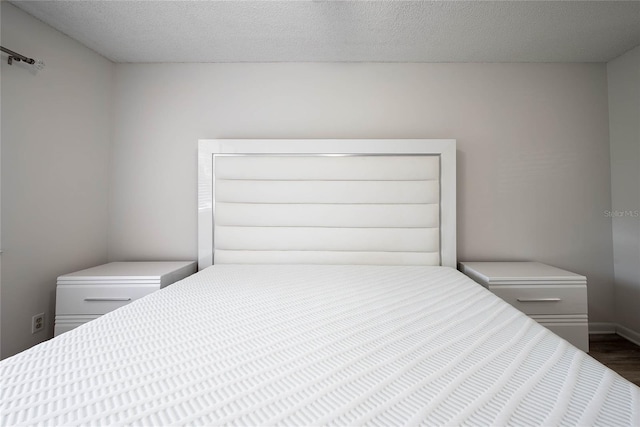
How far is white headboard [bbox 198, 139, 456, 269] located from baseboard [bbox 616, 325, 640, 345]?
4.76 ft

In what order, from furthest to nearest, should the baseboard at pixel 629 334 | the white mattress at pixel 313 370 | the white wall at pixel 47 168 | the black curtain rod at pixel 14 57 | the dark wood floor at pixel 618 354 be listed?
the baseboard at pixel 629 334, the dark wood floor at pixel 618 354, the white wall at pixel 47 168, the black curtain rod at pixel 14 57, the white mattress at pixel 313 370

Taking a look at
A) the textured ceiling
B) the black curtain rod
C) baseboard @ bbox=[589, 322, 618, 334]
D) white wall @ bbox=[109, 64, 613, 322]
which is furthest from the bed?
the black curtain rod

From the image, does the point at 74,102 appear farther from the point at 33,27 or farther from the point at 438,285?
the point at 438,285

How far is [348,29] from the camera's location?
2.07 metres

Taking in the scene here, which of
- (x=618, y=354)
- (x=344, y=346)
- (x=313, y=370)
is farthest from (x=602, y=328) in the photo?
(x=313, y=370)

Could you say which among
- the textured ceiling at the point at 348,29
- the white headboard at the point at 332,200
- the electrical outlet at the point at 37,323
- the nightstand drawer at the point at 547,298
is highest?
the textured ceiling at the point at 348,29

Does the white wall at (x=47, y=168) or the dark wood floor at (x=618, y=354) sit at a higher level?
the white wall at (x=47, y=168)

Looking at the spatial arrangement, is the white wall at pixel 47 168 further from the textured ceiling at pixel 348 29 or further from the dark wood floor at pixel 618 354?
the dark wood floor at pixel 618 354

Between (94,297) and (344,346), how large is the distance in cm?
183

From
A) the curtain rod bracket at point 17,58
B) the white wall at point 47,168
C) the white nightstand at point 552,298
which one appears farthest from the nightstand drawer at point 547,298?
the curtain rod bracket at point 17,58

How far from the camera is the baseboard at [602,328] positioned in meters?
2.50

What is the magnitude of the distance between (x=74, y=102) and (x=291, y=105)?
1.60 metres

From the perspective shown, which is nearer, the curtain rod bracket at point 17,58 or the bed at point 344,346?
the bed at point 344,346

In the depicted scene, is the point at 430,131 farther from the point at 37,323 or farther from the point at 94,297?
the point at 37,323
